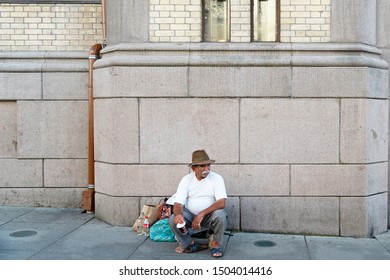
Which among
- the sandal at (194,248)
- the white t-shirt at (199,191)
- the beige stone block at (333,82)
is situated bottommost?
the sandal at (194,248)

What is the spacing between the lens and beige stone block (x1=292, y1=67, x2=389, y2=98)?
24.5 feet

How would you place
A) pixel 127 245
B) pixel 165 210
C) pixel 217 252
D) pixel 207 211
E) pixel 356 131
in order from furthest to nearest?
1. pixel 356 131
2. pixel 165 210
3. pixel 127 245
4. pixel 207 211
5. pixel 217 252

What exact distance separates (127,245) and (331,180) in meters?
2.94

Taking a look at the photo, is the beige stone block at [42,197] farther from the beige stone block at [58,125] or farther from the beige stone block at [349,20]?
the beige stone block at [349,20]

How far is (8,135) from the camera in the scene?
901cm

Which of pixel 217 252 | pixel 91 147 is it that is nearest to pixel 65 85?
pixel 91 147

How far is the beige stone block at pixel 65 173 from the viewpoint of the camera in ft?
29.0

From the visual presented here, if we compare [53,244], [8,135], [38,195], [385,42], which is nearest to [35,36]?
[8,135]

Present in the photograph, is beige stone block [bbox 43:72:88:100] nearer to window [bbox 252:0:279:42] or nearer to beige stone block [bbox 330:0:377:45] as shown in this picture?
window [bbox 252:0:279:42]

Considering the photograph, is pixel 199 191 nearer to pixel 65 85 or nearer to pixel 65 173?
pixel 65 173

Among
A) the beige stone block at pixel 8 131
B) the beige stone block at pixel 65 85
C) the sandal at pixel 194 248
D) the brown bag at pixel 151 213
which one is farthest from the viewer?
the beige stone block at pixel 8 131

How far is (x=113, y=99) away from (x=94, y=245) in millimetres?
→ 2104

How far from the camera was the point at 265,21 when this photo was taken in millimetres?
7820

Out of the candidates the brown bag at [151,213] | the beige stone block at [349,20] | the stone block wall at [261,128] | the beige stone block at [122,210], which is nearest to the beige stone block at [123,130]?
the stone block wall at [261,128]
